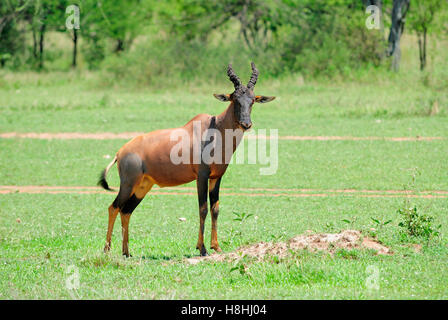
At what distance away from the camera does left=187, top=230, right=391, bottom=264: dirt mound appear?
893 centimetres

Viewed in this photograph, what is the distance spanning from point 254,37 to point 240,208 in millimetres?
29708

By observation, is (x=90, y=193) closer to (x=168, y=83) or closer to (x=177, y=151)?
(x=177, y=151)

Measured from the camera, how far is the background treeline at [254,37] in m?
35.8

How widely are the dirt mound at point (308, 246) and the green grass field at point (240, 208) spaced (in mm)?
212

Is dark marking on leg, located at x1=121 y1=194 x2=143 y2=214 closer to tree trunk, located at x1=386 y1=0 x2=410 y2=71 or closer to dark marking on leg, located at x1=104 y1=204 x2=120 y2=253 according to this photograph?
dark marking on leg, located at x1=104 y1=204 x2=120 y2=253

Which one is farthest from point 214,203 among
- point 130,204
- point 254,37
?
point 254,37

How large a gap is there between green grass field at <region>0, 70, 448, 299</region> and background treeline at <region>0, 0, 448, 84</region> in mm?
6775

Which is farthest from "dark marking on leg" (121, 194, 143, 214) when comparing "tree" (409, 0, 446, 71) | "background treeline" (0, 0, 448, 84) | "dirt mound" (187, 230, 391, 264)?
"tree" (409, 0, 446, 71)

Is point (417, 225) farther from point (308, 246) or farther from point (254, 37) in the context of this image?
point (254, 37)

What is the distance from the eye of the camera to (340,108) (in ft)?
88.1

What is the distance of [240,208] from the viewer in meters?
13.0

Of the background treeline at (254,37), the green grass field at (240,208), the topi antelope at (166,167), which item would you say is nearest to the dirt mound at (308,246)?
the green grass field at (240,208)
